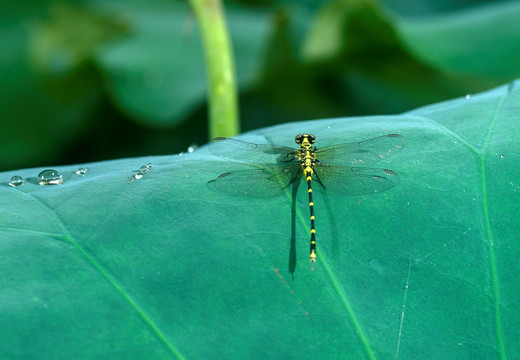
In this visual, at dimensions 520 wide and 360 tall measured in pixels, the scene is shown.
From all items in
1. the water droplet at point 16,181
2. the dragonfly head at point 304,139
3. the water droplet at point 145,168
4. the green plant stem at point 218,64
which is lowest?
the water droplet at point 16,181

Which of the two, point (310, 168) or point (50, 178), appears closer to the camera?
point (50, 178)

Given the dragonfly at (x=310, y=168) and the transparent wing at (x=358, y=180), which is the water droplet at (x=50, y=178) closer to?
the dragonfly at (x=310, y=168)

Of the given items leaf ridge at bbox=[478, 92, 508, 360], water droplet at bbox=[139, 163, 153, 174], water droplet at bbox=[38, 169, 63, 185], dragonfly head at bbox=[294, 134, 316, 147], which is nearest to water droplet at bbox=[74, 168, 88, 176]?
water droplet at bbox=[38, 169, 63, 185]

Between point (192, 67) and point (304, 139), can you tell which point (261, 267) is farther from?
point (192, 67)

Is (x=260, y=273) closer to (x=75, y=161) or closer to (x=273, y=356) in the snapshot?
(x=273, y=356)

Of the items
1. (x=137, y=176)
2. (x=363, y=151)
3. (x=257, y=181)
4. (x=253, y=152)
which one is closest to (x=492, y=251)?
(x=363, y=151)

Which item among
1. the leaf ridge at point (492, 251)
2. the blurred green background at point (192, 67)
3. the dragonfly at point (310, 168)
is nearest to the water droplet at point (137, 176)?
the dragonfly at point (310, 168)

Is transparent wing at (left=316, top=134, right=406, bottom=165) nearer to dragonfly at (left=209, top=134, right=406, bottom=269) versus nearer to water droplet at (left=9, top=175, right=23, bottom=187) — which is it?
dragonfly at (left=209, top=134, right=406, bottom=269)
